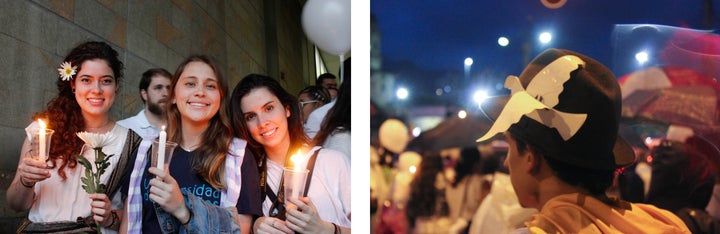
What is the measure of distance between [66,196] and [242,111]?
76 centimetres

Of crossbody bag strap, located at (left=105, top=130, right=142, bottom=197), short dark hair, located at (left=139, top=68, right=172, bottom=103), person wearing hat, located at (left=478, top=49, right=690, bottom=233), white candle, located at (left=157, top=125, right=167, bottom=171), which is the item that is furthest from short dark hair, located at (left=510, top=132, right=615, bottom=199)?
crossbody bag strap, located at (left=105, top=130, right=142, bottom=197)

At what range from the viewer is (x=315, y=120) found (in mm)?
2422

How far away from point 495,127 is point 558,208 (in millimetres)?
331

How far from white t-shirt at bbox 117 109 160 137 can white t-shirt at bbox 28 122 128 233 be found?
0.10m

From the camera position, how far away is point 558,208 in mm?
2082

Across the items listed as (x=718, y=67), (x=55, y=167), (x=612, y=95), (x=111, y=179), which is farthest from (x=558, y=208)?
(x=55, y=167)

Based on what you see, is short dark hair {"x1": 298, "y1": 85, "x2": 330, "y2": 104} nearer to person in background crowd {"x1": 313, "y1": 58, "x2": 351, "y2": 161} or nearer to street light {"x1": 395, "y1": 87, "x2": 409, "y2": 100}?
person in background crowd {"x1": 313, "y1": 58, "x2": 351, "y2": 161}

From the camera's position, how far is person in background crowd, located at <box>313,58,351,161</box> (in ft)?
7.73

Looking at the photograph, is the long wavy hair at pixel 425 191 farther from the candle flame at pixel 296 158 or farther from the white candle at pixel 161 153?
the white candle at pixel 161 153

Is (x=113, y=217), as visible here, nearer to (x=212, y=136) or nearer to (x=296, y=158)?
(x=212, y=136)

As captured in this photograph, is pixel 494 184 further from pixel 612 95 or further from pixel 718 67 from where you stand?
pixel 718 67

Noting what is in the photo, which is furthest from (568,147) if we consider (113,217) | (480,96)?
(113,217)

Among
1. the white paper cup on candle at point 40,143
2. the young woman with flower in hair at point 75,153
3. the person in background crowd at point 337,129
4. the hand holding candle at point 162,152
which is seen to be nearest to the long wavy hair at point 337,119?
the person in background crowd at point 337,129

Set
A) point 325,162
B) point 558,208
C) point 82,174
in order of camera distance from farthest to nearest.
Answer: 1. point 82,174
2. point 325,162
3. point 558,208
